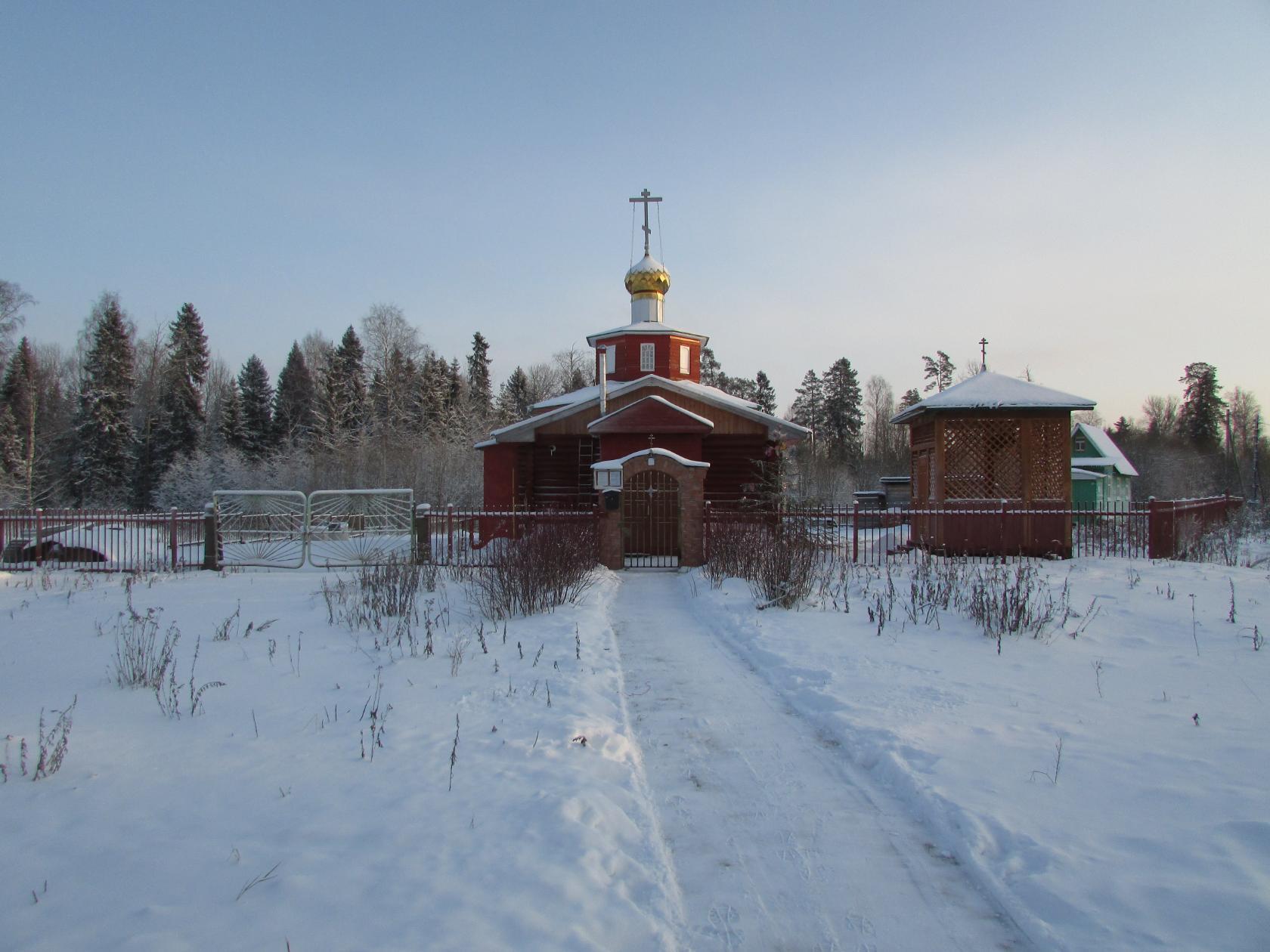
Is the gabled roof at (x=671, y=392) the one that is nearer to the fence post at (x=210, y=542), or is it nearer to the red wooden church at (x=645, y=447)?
the red wooden church at (x=645, y=447)

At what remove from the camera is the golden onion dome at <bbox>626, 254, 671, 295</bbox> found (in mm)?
25391

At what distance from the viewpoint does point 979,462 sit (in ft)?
52.2

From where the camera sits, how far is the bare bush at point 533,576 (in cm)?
882

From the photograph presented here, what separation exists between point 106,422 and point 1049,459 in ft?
151

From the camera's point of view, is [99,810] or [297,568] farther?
[297,568]

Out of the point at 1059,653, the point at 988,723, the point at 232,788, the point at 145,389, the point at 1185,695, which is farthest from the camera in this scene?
the point at 145,389

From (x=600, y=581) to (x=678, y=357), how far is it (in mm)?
14382

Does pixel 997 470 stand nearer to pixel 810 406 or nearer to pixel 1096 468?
pixel 1096 468

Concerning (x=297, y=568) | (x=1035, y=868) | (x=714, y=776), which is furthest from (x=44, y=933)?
(x=297, y=568)

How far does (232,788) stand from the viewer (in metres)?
3.86

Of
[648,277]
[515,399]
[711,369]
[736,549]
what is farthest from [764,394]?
[736,549]

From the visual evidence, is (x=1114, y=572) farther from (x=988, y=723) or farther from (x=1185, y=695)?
(x=988, y=723)

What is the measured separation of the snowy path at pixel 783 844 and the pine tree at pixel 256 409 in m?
46.7

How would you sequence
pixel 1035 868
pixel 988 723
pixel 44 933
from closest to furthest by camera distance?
pixel 44 933 → pixel 1035 868 → pixel 988 723
